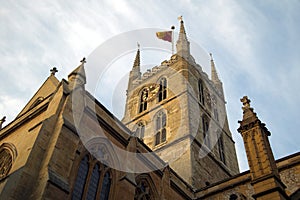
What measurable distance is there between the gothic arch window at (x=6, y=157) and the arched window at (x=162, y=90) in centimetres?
1885

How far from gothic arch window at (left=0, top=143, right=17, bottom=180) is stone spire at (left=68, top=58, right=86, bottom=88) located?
350 cm

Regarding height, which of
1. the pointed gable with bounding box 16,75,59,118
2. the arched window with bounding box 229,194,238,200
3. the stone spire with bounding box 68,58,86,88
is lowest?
the arched window with bounding box 229,194,238,200

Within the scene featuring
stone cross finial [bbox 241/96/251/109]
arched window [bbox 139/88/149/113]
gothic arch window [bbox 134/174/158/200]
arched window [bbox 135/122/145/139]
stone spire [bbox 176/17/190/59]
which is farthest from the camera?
stone spire [bbox 176/17/190/59]

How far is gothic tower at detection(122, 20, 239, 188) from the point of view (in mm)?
23969

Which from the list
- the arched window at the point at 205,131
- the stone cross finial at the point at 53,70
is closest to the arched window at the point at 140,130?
the arched window at the point at 205,131

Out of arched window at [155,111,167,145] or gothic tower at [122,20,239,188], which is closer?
gothic tower at [122,20,239,188]

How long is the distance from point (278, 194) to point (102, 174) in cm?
688

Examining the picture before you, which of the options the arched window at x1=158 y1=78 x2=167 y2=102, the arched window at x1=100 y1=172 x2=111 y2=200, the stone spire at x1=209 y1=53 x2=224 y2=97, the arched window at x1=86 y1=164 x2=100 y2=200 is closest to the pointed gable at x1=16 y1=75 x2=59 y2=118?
the arched window at x1=86 y1=164 x2=100 y2=200

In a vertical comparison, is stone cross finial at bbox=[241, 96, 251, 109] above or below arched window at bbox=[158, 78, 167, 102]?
below

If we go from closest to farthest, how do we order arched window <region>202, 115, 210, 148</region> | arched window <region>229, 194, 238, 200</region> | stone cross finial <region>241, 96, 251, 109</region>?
stone cross finial <region>241, 96, 251, 109</region>, arched window <region>229, 194, 238, 200</region>, arched window <region>202, 115, 210, 148</region>

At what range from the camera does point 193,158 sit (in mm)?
23125

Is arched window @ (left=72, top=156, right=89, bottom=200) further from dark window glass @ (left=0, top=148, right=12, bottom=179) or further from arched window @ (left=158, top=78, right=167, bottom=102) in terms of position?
arched window @ (left=158, top=78, right=167, bottom=102)

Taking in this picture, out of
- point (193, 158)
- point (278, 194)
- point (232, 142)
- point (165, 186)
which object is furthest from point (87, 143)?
point (232, 142)

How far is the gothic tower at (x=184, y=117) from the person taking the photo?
2397cm
